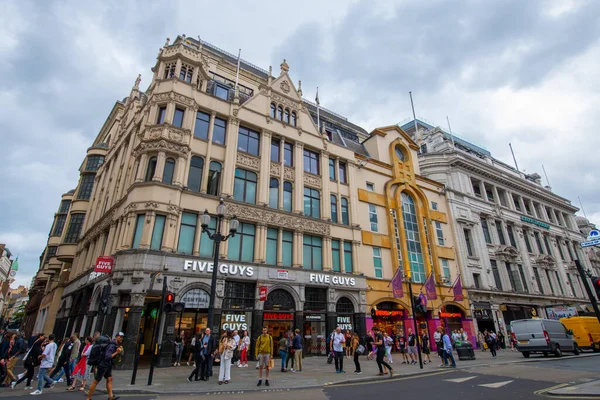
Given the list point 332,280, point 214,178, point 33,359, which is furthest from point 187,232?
point 332,280

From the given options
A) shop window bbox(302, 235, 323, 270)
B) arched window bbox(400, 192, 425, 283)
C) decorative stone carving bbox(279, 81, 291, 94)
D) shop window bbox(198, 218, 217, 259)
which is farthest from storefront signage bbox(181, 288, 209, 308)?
arched window bbox(400, 192, 425, 283)

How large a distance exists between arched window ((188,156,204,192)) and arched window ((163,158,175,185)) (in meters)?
1.17

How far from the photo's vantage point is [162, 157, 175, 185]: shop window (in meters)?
20.7

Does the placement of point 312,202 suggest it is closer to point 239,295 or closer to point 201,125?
point 239,295

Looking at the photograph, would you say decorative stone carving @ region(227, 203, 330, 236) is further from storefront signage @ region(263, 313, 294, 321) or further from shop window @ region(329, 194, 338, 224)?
storefront signage @ region(263, 313, 294, 321)

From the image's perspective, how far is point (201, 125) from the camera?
77.1ft

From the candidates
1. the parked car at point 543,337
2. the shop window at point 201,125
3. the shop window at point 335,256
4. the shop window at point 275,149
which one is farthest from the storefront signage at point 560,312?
the shop window at point 201,125

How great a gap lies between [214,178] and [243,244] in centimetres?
→ 514

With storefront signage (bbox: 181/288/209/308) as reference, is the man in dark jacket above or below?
below

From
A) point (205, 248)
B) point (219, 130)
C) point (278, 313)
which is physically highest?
point (219, 130)

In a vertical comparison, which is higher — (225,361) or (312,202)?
(312,202)

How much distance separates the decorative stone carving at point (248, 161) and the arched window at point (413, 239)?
16.9 meters

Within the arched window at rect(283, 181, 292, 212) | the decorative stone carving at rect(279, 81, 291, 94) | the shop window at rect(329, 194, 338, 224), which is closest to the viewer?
the arched window at rect(283, 181, 292, 212)

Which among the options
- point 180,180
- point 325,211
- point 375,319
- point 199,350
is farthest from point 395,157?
point 199,350
